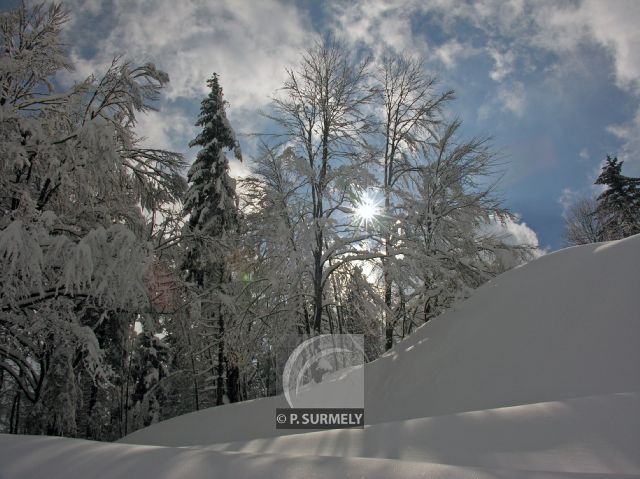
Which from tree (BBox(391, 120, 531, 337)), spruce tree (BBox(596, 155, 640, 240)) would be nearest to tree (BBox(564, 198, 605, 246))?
spruce tree (BBox(596, 155, 640, 240))

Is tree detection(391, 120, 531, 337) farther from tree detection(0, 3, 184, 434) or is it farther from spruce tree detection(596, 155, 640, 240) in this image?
spruce tree detection(596, 155, 640, 240)

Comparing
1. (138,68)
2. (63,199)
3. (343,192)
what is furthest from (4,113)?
(343,192)

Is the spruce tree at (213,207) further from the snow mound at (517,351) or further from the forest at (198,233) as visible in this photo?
the snow mound at (517,351)

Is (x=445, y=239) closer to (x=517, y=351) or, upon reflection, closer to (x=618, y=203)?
(x=517, y=351)

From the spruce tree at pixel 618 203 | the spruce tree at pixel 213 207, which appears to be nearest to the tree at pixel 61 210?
the spruce tree at pixel 213 207

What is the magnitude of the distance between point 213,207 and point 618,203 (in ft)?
75.6

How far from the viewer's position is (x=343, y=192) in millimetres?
9211

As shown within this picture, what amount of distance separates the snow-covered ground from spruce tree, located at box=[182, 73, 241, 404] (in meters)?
4.02

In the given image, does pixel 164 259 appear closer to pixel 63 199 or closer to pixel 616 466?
pixel 63 199

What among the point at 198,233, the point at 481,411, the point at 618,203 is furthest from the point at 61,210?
the point at 618,203

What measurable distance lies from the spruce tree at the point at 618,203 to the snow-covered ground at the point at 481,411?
64.6ft

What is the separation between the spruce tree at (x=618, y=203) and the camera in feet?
70.0

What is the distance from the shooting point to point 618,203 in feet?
72.9

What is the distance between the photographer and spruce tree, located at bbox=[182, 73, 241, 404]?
441 inches
